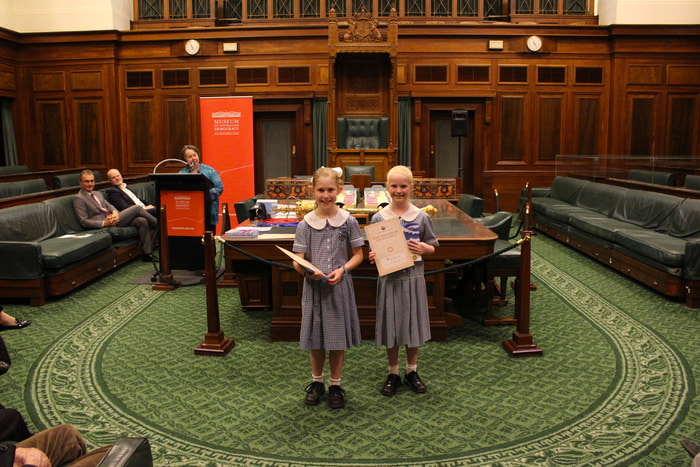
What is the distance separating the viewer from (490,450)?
296cm

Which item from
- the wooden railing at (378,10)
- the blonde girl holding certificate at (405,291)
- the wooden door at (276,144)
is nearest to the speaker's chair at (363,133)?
the wooden door at (276,144)

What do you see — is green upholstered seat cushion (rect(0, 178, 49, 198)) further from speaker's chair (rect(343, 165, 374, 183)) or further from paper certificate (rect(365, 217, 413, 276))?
paper certificate (rect(365, 217, 413, 276))

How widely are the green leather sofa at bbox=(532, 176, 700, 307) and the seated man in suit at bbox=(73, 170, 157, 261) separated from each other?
17.8ft

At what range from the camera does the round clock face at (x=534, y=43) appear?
1139cm

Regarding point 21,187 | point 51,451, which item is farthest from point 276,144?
point 51,451

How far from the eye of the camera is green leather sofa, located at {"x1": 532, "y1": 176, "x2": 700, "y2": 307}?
217 inches

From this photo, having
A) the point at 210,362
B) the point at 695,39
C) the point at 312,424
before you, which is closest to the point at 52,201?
the point at 210,362

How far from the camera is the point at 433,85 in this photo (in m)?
11.5

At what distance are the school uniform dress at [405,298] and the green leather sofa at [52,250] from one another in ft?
11.8

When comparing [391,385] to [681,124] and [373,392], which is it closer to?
[373,392]

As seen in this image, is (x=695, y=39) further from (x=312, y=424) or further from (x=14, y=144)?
(x=14, y=144)

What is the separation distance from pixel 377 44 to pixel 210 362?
25.3 ft

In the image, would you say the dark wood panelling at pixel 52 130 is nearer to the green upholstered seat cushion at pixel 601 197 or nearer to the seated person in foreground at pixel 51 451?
the green upholstered seat cushion at pixel 601 197

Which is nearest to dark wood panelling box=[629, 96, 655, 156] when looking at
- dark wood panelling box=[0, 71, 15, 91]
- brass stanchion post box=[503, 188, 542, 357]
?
brass stanchion post box=[503, 188, 542, 357]
